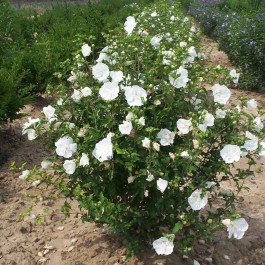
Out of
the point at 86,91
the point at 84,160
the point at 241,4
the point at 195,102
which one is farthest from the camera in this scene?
Answer: the point at 241,4

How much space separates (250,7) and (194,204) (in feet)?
37.1

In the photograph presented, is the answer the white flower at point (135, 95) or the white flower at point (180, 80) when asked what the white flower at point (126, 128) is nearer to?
the white flower at point (135, 95)

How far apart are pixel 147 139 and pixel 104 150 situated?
204mm

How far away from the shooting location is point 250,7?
1243 cm

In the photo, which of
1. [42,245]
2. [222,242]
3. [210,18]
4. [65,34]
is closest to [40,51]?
[65,34]

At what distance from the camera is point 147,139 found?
207 centimetres

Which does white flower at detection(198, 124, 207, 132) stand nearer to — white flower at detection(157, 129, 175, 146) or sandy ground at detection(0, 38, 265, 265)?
white flower at detection(157, 129, 175, 146)

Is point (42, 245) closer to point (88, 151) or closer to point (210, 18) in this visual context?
point (88, 151)

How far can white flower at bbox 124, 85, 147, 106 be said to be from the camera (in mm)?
2158

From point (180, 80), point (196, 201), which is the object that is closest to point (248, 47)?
point (180, 80)

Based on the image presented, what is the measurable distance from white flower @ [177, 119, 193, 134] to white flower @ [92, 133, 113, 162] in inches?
13.4

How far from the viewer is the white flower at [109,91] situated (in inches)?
85.6

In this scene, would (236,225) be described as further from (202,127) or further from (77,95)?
(77,95)

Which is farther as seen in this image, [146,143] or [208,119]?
[208,119]
